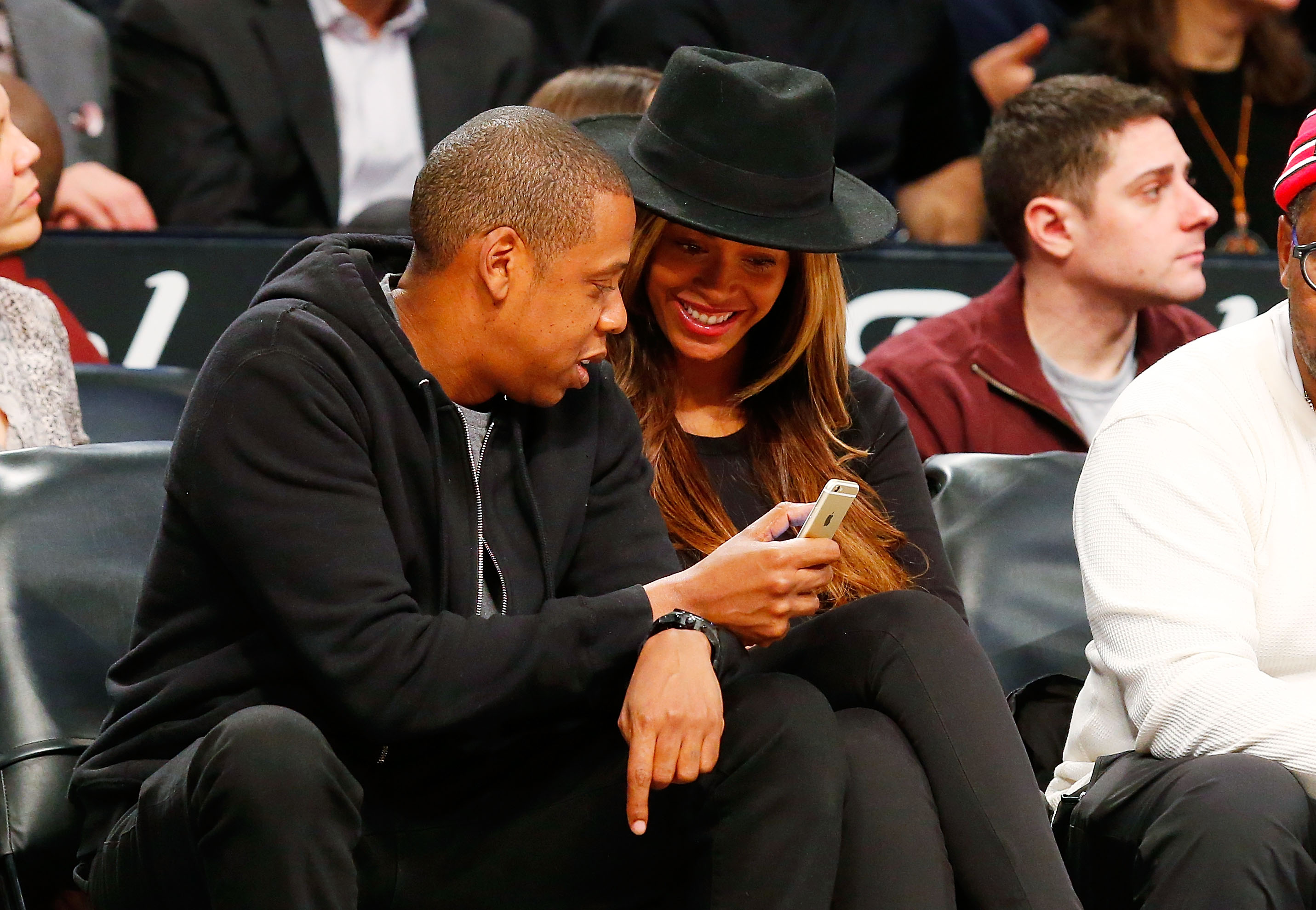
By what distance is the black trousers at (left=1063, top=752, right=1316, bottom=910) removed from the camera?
6.86ft

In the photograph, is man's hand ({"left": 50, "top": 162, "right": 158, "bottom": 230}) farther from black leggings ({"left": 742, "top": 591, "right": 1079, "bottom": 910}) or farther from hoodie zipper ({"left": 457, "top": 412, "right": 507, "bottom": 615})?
black leggings ({"left": 742, "top": 591, "right": 1079, "bottom": 910})

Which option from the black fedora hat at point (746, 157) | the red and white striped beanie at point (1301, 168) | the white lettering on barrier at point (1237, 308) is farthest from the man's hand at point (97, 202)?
the red and white striped beanie at point (1301, 168)

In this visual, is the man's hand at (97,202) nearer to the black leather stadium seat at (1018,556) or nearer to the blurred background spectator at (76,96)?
the blurred background spectator at (76,96)

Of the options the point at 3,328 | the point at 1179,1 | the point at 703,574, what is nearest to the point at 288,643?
the point at 703,574

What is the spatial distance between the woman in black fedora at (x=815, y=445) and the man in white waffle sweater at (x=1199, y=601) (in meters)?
0.17

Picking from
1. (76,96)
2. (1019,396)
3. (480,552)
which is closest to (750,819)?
(480,552)

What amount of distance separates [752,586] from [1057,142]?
83.7 inches

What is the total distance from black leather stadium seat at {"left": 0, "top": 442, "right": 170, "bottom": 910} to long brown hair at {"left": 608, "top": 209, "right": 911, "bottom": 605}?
0.79 metres

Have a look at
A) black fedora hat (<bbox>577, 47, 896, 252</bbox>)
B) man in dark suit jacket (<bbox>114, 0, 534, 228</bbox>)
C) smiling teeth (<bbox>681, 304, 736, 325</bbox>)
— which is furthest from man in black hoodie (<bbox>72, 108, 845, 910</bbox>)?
man in dark suit jacket (<bbox>114, 0, 534, 228</bbox>)

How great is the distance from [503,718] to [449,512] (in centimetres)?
29

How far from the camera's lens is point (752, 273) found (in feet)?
9.40

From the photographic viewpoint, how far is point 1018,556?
3098 mm

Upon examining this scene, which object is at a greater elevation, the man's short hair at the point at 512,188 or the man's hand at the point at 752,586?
the man's short hair at the point at 512,188

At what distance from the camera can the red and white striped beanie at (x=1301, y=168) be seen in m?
2.47
